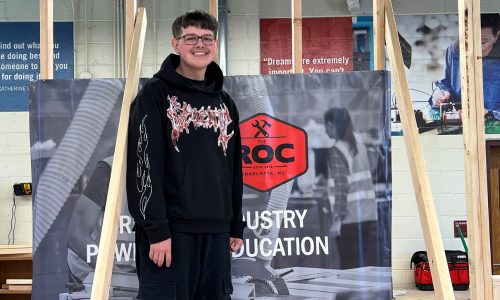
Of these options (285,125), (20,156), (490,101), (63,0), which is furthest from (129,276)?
(490,101)

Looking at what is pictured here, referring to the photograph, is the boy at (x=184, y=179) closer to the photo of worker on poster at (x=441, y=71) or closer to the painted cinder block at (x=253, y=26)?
the painted cinder block at (x=253, y=26)

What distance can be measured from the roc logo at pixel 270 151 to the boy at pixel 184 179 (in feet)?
1.34

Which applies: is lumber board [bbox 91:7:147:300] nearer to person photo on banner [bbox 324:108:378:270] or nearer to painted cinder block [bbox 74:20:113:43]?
person photo on banner [bbox 324:108:378:270]

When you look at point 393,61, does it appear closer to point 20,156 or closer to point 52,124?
point 52,124

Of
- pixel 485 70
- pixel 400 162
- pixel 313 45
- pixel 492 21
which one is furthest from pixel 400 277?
pixel 492 21

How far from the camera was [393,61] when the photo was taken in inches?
84.7

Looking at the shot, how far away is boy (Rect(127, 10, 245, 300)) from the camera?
169 centimetres

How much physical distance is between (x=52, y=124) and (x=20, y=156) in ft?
11.6

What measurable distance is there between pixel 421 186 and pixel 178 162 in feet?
2.86

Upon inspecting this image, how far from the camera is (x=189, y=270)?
5.73ft

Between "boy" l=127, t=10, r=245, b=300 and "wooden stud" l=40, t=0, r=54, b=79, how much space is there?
0.79m

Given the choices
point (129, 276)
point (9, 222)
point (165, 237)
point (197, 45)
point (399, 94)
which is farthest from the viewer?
point (9, 222)

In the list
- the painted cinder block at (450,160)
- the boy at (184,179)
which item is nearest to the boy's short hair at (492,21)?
the painted cinder block at (450,160)

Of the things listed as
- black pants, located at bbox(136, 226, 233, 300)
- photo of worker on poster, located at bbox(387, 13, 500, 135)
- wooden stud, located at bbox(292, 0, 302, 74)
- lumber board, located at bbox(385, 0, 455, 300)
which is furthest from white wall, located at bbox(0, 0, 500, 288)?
black pants, located at bbox(136, 226, 233, 300)
